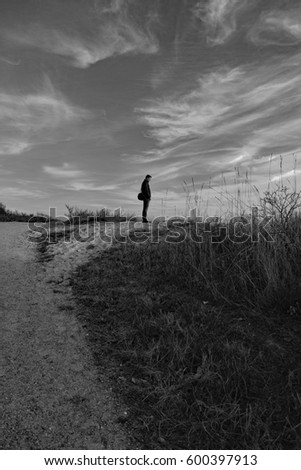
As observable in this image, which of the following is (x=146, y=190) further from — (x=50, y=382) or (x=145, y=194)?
(x=50, y=382)

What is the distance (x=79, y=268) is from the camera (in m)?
8.39

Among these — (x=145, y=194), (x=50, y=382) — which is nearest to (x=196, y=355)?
(x=50, y=382)

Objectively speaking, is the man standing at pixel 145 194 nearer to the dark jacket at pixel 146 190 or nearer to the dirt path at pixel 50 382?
the dark jacket at pixel 146 190

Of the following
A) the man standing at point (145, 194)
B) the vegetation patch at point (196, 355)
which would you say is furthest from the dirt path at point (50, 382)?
the man standing at point (145, 194)

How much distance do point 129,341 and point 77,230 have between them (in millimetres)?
6873

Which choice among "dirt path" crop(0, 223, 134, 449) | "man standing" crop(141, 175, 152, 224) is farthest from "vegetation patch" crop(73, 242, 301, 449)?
"man standing" crop(141, 175, 152, 224)

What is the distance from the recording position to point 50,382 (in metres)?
4.38

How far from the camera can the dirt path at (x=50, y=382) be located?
3588 millimetres

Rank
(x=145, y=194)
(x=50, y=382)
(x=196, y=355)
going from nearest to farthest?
(x=50, y=382) < (x=196, y=355) < (x=145, y=194)

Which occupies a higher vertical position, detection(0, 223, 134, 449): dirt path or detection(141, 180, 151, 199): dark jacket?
detection(141, 180, 151, 199): dark jacket

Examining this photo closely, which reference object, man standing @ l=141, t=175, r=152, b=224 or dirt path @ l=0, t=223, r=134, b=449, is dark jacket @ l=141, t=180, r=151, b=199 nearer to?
man standing @ l=141, t=175, r=152, b=224

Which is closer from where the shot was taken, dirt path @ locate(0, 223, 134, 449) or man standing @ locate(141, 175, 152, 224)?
dirt path @ locate(0, 223, 134, 449)

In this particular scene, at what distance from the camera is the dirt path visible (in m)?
3.59
